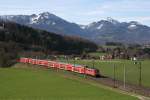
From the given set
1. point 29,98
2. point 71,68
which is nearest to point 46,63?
point 71,68

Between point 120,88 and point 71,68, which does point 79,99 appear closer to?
point 120,88

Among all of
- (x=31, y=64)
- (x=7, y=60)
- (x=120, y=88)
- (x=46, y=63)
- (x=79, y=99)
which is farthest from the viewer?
(x=7, y=60)

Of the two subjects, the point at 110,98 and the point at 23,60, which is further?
the point at 23,60

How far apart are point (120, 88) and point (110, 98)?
15.1 metres

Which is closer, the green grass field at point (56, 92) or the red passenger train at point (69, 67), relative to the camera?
the green grass field at point (56, 92)

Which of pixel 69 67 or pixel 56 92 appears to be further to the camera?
pixel 69 67

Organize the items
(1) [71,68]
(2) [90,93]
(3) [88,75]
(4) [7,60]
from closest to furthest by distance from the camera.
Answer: (2) [90,93] < (3) [88,75] < (1) [71,68] < (4) [7,60]

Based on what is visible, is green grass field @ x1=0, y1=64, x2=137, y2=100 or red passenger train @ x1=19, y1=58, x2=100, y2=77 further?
red passenger train @ x1=19, y1=58, x2=100, y2=77

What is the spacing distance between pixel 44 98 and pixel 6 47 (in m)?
128

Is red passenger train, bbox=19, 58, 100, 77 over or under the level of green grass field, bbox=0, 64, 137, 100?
over

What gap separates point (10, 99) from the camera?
4581 cm

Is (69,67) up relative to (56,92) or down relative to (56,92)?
up

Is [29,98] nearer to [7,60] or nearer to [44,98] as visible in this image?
[44,98]

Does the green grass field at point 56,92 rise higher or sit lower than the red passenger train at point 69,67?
lower
